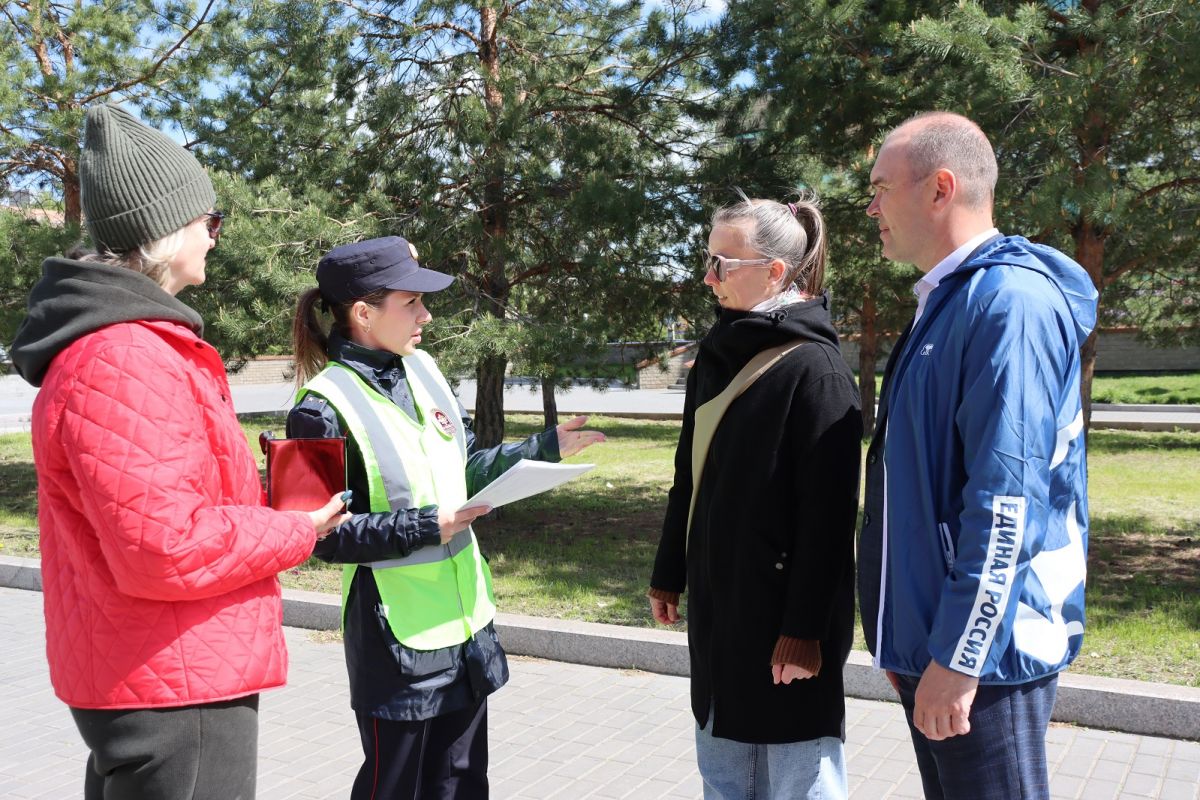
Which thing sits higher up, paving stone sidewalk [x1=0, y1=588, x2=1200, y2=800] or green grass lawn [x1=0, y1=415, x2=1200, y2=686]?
paving stone sidewalk [x1=0, y1=588, x2=1200, y2=800]

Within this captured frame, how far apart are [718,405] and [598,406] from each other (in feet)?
75.5

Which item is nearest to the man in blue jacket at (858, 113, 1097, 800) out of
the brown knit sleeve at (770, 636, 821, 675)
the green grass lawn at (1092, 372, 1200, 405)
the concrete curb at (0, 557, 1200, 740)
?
the brown knit sleeve at (770, 636, 821, 675)

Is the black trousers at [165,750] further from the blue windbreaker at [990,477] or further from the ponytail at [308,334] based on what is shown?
the blue windbreaker at [990,477]

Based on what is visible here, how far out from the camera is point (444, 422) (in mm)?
2883

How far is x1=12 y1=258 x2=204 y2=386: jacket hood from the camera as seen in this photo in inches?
75.9

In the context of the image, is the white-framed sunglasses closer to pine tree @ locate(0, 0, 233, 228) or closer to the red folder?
the red folder

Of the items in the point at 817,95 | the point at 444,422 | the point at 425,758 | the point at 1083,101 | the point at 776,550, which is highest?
the point at 817,95

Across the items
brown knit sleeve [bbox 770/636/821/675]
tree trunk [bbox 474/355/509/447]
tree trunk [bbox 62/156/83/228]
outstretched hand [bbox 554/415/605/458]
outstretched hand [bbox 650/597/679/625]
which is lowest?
tree trunk [bbox 474/355/509/447]

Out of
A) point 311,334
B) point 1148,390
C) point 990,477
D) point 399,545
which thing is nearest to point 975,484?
point 990,477

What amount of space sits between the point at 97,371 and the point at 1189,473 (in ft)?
42.7

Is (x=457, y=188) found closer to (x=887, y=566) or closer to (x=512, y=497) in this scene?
(x=512, y=497)

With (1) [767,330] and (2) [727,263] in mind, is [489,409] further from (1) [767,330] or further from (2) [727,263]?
(1) [767,330]

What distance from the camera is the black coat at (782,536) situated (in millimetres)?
Result: 2496

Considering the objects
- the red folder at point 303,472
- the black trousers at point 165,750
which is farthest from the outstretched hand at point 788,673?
the black trousers at point 165,750
